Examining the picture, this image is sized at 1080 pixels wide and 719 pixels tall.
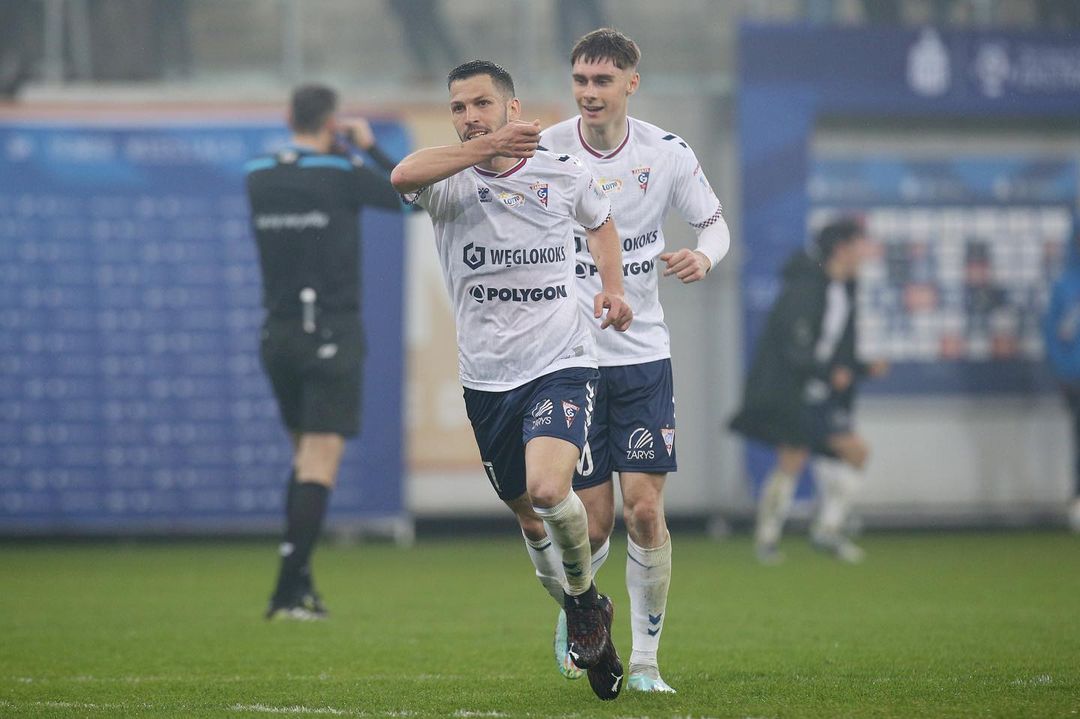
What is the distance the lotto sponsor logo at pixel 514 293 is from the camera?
6.00m

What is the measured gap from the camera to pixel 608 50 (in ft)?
21.3

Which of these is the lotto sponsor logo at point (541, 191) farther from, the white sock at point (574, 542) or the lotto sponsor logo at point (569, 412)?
the white sock at point (574, 542)

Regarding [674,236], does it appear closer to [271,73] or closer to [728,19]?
[728,19]

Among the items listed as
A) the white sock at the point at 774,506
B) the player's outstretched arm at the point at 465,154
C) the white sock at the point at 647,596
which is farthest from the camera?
the white sock at the point at 774,506

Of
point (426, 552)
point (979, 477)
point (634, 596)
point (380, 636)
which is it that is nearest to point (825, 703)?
point (634, 596)

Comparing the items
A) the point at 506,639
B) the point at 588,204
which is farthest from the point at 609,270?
Result: the point at 506,639

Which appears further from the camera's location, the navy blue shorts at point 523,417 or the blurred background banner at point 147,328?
the blurred background banner at point 147,328

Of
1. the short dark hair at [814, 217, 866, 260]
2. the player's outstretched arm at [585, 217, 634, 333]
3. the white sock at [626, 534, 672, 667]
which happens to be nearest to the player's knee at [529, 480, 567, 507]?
the player's outstretched arm at [585, 217, 634, 333]

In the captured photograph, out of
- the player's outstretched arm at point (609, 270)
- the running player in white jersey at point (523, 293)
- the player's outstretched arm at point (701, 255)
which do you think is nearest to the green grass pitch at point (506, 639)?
the running player in white jersey at point (523, 293)

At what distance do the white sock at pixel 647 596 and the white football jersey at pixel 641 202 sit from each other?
76 cm

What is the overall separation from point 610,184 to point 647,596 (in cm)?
160

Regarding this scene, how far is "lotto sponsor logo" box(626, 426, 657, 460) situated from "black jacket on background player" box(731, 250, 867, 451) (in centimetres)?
657

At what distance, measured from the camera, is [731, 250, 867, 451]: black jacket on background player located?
12758 millimetres

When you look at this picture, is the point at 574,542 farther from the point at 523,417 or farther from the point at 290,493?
the point at 290,493
